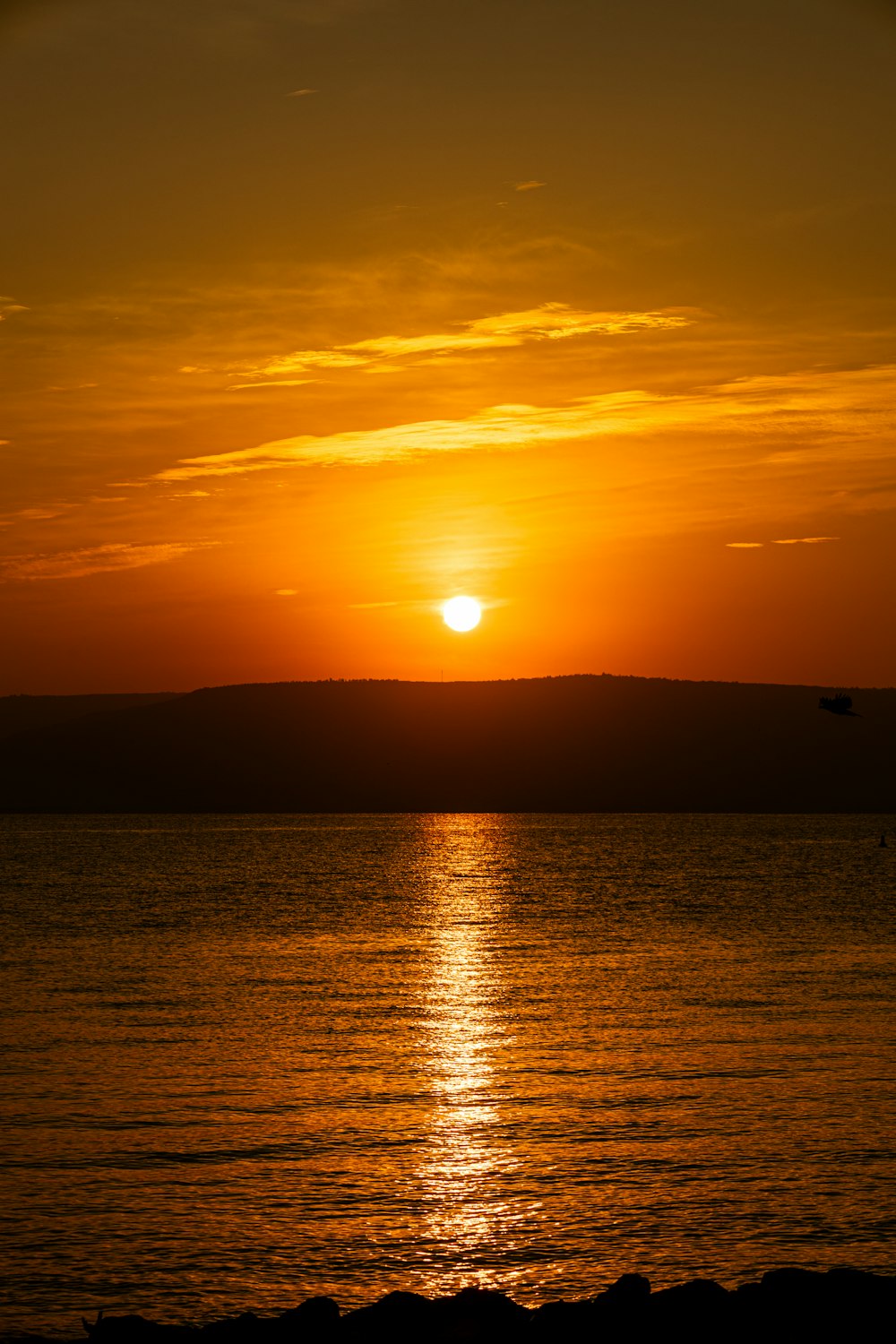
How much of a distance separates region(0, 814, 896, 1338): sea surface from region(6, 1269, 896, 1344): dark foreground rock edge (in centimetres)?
165

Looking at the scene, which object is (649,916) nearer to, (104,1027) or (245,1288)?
(104,1027)

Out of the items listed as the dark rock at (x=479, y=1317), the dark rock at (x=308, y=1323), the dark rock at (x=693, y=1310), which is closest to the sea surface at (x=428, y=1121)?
the dark rock at (x=479, y=1317)

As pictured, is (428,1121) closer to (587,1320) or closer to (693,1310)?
(587,1320)

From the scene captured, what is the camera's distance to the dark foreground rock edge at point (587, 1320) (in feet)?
56.0

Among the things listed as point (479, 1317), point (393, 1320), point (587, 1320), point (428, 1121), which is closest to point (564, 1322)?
point (587, 1320)

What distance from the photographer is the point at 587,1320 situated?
1744 centimetres

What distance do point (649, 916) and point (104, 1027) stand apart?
52419mm

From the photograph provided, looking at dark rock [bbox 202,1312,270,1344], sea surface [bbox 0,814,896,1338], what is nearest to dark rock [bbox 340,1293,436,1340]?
dark rock [bbox 202,1312,270,1344]

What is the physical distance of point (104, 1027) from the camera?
3950 centimetres

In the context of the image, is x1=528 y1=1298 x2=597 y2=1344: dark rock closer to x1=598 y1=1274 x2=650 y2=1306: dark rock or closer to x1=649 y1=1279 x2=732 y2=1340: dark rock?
x1=598 y1=1274 x2=650 y2=1306: dark rock

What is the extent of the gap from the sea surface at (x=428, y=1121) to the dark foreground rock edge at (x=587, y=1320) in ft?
5.40

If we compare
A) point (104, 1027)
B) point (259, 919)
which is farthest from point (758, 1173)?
point (259, 919)

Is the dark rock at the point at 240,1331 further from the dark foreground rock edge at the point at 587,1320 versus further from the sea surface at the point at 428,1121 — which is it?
the sea surface at the point at 428,1121

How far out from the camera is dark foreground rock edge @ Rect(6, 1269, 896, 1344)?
56.0 ft
